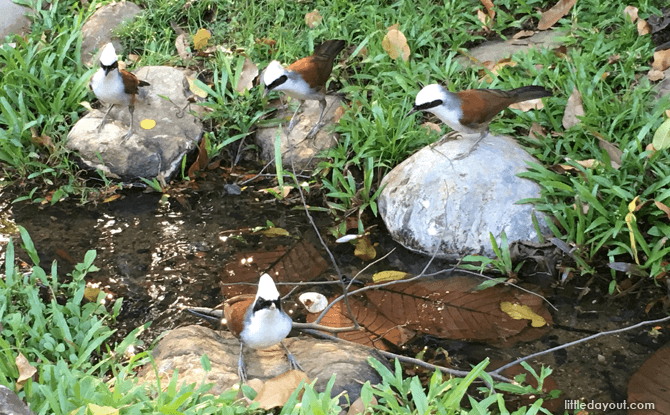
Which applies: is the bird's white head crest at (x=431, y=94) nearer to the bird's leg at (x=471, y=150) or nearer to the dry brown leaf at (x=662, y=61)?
the bird's leg at (x=471, y=150)

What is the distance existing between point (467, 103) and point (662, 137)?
134cm

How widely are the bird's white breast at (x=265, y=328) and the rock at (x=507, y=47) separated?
374 cm

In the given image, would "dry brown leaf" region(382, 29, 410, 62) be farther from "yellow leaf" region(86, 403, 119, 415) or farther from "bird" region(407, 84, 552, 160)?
"yellow leaf" region(86, 403, 119, 415)

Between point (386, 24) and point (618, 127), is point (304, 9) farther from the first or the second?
point (618, 127)

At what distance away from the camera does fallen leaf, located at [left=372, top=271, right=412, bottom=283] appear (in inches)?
175

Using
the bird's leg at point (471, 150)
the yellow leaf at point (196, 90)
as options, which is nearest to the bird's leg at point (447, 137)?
the bird's leg at point (471, 150)

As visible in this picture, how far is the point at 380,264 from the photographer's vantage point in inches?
183

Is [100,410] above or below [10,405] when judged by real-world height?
below

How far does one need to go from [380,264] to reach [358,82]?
210 cm

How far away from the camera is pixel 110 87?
5.42 meters

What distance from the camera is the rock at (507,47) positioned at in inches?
239

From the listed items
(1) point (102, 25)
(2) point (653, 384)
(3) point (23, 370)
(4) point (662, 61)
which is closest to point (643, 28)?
(4) point (662, 61)

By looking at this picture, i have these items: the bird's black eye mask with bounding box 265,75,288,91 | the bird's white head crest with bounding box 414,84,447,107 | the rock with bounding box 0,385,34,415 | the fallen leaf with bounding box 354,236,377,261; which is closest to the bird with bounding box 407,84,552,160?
the bird's white head crest with bounding box 414,84,447,107

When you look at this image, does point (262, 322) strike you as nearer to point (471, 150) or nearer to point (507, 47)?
point (471, 150)
